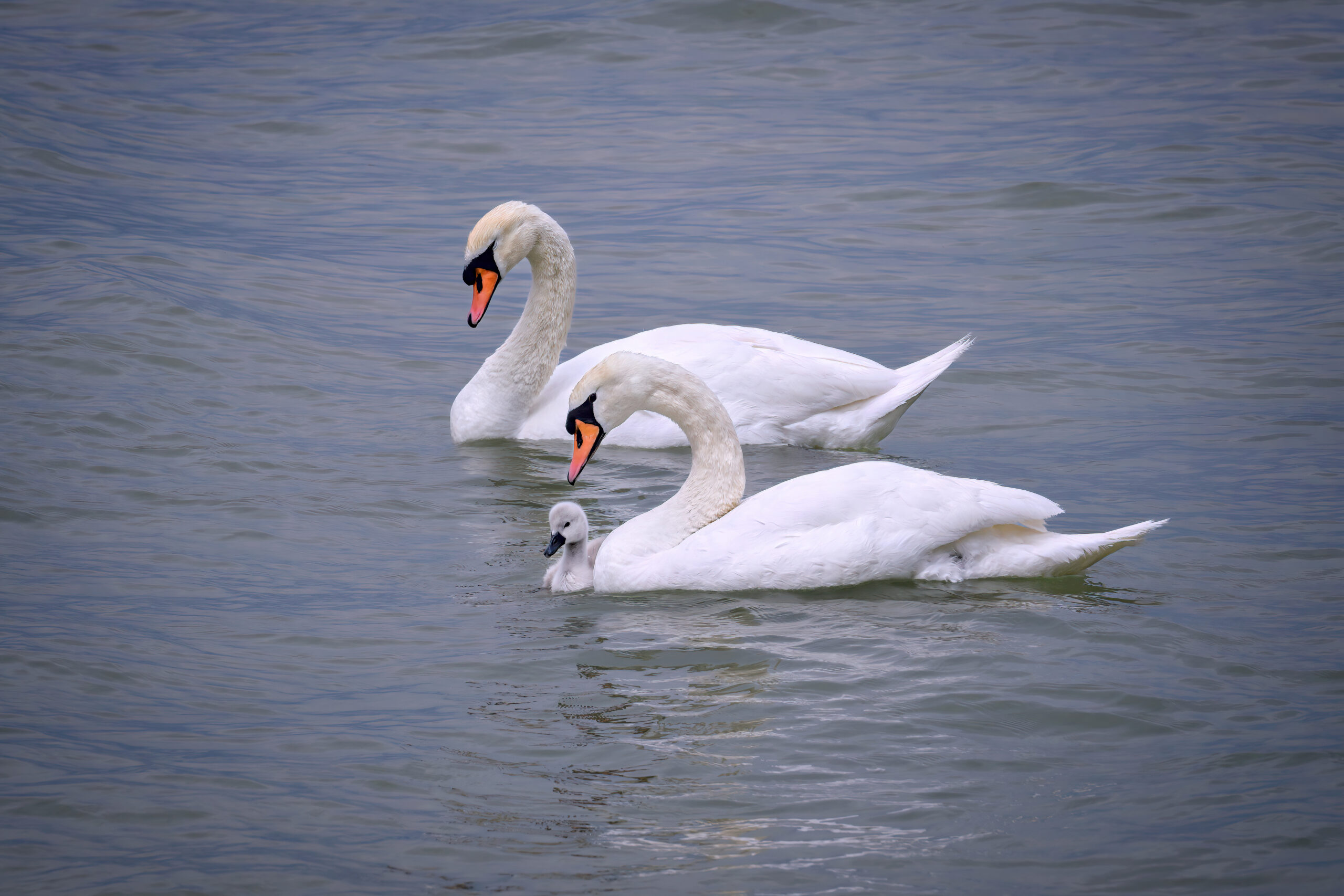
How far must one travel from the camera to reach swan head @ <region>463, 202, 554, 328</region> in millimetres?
8992

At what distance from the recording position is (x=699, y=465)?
6594 millimetres

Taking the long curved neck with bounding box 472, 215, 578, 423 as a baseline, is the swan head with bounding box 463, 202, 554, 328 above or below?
above

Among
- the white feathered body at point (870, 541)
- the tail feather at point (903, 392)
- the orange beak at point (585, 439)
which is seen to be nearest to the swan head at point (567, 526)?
the white feathered body at point (870, 541)

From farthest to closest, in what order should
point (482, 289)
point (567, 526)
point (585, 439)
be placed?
point (482, 289)
point (585, 439)
point (567, 526)

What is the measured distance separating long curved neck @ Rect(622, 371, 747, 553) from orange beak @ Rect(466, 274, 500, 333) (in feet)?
8.16

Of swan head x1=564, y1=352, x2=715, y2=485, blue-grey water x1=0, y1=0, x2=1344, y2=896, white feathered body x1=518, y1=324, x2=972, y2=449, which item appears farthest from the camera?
white feathered body x1=518, y1=324, x2=972, y2=449

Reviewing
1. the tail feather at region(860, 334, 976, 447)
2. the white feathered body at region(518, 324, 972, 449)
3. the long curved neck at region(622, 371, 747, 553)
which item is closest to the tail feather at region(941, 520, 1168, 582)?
the long curved neck at region(622, 371, 747, 553)

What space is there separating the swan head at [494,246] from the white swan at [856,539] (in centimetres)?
305

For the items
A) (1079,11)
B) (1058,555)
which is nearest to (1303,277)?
(1058,555)

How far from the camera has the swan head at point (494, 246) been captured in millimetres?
8992

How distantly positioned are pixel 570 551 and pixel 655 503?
1.35 m

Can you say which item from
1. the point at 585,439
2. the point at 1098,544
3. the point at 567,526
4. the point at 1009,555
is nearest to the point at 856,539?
the point at 1009,555

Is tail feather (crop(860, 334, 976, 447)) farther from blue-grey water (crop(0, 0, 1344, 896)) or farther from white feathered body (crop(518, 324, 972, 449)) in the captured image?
blue-grey water (crop(0, 0, 1344, 896))

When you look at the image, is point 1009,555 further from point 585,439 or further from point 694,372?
point 694,372
